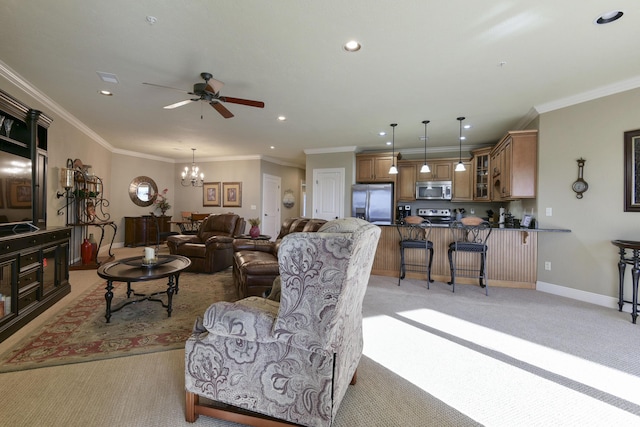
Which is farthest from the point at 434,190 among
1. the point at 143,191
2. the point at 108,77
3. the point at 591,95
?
the point at 143,191

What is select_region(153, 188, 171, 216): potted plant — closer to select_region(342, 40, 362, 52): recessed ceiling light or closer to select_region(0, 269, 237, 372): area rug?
select_region(0, 269, 237, 372): area rug

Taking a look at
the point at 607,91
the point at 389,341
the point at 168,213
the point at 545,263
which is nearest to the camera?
the point at 389,341

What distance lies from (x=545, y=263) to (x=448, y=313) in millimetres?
2081

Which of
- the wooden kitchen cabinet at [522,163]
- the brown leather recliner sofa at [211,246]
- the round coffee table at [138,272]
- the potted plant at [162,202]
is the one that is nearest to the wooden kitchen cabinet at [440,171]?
the wooden kitchen cabinet at [522,163]

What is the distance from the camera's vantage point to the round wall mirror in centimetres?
750

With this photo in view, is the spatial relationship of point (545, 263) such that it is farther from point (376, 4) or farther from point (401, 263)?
point (376, 4)

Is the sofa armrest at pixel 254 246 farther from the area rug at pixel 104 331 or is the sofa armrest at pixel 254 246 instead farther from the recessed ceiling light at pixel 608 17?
the recessed ceiling light at pixel 608 17

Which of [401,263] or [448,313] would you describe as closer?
[448,313]

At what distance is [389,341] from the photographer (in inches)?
95.0

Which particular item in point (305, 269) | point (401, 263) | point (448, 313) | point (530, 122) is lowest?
point (448, 313)

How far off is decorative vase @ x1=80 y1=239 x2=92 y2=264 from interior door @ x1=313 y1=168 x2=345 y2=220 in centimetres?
448

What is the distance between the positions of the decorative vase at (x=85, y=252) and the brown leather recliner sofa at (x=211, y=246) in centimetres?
139

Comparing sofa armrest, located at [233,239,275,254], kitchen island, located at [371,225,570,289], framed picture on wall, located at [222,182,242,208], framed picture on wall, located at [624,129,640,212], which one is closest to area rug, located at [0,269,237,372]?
sofa armrest, located at [233,239,275,254]

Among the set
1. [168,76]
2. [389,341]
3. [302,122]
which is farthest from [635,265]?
[168,76]
